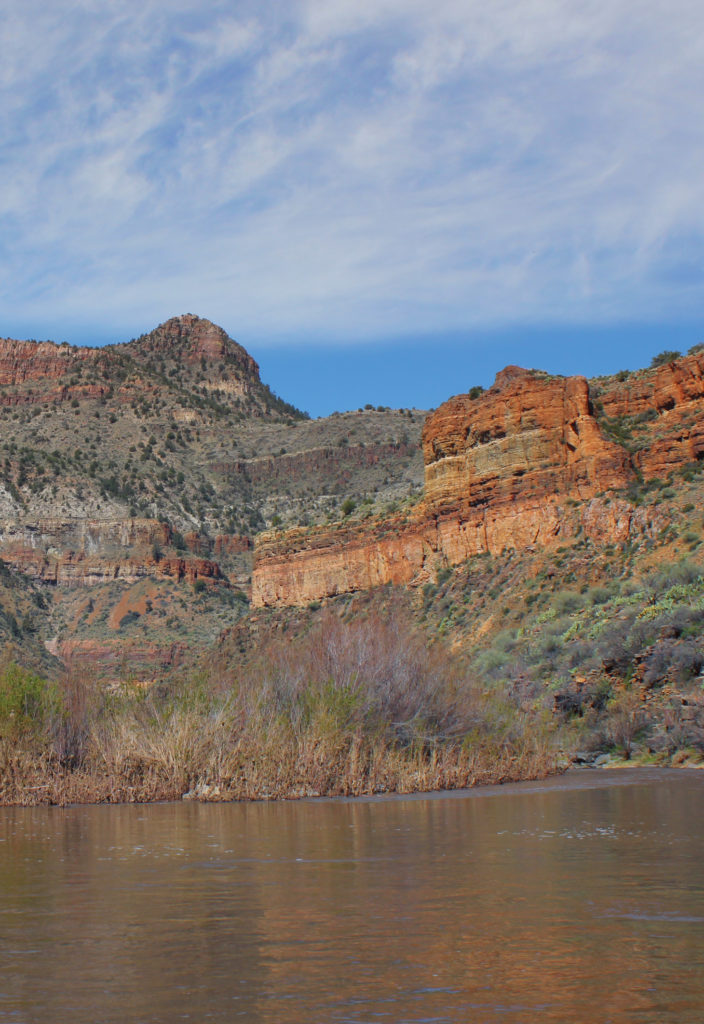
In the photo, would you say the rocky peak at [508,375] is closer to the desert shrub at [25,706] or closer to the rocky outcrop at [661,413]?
the rocky outcrop at [661,413]

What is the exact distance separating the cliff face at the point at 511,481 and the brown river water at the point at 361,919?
28989 millimetres

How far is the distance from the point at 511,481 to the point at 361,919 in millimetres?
41767

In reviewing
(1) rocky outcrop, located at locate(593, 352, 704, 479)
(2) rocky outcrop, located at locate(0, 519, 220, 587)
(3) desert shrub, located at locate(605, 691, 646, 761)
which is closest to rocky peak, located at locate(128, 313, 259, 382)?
(2) rocky outcrop, located at locate(0, 519, 220, 587)

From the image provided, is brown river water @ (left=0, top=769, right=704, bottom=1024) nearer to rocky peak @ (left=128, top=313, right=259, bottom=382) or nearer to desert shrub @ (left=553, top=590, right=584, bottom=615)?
desert shrub @ (left=553, top=590, right=584, bottom=615)

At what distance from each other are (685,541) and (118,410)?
95.2 metres

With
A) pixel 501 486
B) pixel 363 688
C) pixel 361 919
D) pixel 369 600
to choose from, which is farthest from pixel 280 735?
pixel 369 600

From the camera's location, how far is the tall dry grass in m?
23.2

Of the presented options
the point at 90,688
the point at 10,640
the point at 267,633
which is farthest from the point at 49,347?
the point at 90,688

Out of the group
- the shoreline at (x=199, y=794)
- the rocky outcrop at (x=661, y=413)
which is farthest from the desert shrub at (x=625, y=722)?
the rocky outcrop at (x=661, y=413)

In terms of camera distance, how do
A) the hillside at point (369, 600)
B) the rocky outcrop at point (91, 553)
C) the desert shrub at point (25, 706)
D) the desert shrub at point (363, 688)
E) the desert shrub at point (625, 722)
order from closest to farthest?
the desert shrub at point (25, 706) → the hillside at point (369, 600) → the desert shrub at point (363, 688) → the desert shrub at point (625, 722) → the rocky outcrop at point (91, 553)

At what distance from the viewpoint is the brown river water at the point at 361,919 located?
7.28 m

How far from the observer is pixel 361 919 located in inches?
400

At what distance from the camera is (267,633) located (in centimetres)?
6625

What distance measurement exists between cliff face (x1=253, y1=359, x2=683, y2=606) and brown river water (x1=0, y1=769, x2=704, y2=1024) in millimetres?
28989
